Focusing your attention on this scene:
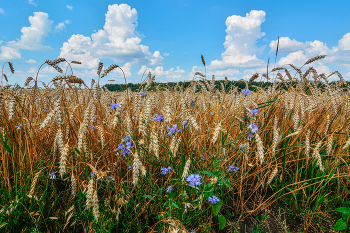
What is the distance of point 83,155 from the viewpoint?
1622 millimetres

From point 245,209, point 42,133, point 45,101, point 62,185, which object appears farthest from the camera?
point 45,101

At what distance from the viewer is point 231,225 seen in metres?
1.57

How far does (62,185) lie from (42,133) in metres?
0.64

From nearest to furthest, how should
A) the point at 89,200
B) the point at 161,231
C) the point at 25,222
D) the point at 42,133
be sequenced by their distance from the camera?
the point at 89,200 < the point at 161,231 < the point at 25,222 < the point at 42,133

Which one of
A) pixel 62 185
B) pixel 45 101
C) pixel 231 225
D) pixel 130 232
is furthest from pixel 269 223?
pixel 45 101

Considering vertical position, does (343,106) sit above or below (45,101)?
below

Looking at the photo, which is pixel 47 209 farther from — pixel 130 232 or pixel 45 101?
pixel 45 101

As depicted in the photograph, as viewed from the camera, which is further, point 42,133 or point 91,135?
point 42,133

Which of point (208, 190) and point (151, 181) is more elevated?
point (208, 190)

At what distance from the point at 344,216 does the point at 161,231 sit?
1495 millimetres

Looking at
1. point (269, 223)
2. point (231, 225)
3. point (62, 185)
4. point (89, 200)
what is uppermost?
point (89, 200)

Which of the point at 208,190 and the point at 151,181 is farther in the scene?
the point at 151,181

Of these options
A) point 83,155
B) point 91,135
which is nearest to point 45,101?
point 91,135

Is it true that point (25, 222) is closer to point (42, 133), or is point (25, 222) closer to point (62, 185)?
point (62, 185)
